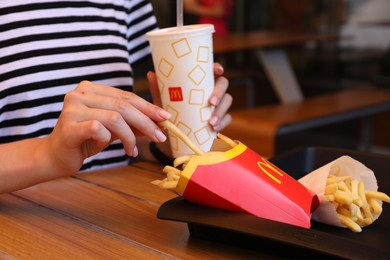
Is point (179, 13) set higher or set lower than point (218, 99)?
higher

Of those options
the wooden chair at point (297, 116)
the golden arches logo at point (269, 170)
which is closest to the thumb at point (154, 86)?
the golden arches logo at point (269, 170)

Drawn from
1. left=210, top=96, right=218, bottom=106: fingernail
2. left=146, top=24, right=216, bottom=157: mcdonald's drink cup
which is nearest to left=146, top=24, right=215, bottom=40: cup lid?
left=146, top=24, right=216, bottom=157: mcdonald's drink cup

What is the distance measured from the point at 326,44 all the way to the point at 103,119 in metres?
5.05

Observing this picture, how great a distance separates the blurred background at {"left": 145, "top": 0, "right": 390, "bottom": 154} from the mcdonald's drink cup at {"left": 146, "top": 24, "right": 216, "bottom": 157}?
3.44 m

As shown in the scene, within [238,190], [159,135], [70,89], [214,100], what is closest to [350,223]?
[238,190]

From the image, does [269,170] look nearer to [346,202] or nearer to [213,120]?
[346,202]

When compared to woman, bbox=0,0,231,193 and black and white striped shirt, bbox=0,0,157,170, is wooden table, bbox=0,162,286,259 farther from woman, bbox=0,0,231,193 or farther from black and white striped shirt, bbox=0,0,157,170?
black and white striped shirt, bbox=0,0,157,170

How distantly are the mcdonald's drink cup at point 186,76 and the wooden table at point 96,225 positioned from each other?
123 mm

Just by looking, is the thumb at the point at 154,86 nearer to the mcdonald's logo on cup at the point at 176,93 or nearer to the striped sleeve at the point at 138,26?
the mcdonald's logo on cup at the point at 176,93

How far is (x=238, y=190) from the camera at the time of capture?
2.65 ft

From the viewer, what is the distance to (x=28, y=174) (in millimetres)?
1009

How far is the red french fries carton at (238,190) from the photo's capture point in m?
0.80

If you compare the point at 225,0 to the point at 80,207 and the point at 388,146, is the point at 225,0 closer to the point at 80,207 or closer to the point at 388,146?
the point at 388,146

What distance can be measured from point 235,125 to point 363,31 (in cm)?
265
